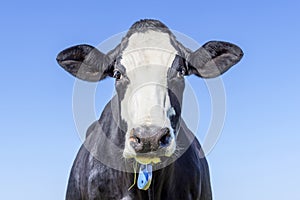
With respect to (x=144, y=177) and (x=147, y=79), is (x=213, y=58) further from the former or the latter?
(x=144, y=177)

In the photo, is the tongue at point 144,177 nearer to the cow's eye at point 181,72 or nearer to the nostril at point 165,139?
the nostril at point 165,139

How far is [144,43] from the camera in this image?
41.0 feet

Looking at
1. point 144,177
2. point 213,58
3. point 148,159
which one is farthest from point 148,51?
point 144,177

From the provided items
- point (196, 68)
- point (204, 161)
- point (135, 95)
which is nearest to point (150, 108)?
point (135, 95)

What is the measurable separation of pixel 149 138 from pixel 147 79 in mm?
1325

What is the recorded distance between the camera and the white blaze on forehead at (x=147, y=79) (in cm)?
1123

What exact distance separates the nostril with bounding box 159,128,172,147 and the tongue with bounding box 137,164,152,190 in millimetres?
1339

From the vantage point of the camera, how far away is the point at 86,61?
1330 cm

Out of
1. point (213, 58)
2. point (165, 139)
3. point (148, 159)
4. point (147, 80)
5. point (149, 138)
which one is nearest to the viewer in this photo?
point (149, 138)

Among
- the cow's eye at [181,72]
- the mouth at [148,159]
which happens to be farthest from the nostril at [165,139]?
the cow's eye at [181,72]

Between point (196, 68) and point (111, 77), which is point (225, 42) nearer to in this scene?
point (196, 68)

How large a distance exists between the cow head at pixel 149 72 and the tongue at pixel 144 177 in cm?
60

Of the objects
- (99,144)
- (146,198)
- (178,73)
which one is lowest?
(146,198)

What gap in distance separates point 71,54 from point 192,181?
3327mm
